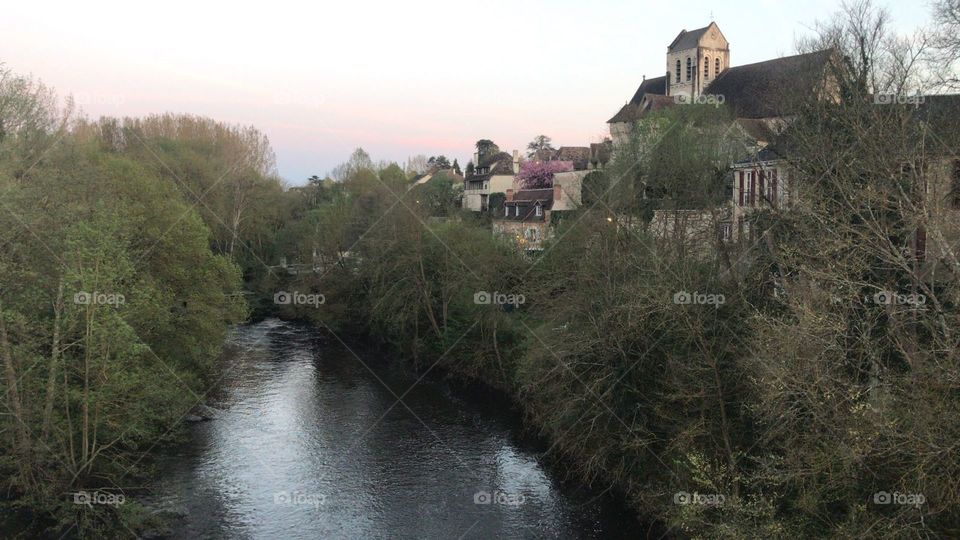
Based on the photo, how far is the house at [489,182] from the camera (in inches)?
2707

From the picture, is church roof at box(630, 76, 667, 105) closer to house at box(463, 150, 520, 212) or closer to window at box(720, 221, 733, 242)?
house at box(463, 150, 520, 212)

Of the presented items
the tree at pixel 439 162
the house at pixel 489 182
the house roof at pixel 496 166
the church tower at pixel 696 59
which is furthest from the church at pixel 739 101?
the tree at pixel 439 162

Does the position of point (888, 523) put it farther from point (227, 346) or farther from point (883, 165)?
point (227, 346)

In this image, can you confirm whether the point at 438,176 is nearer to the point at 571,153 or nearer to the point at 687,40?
the point at 571,153

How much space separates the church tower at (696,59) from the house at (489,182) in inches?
661

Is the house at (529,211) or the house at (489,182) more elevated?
the house at (489,182)

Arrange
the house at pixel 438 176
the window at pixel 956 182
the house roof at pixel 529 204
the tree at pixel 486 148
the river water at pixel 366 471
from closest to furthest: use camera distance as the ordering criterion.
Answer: the window at pixel 956 182 < the river water at pixel 366 471 < the house roof at pixel 529 204 < the house at pixel 438 176 < the tree at pixel 486 148

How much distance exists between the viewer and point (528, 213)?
5034 centimetres

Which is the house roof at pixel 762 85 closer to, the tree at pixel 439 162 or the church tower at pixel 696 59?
the church tower at pixel 696 59

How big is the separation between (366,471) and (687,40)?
198 ft

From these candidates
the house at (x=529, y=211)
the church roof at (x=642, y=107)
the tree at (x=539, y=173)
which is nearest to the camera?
the house at (x=529, y=211)

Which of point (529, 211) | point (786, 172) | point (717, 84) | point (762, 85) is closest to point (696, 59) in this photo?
point (717, 84)

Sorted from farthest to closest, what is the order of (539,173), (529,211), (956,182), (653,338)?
(539,173) < (529,211) < (653,338) < (956,182)

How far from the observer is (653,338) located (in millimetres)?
17312
